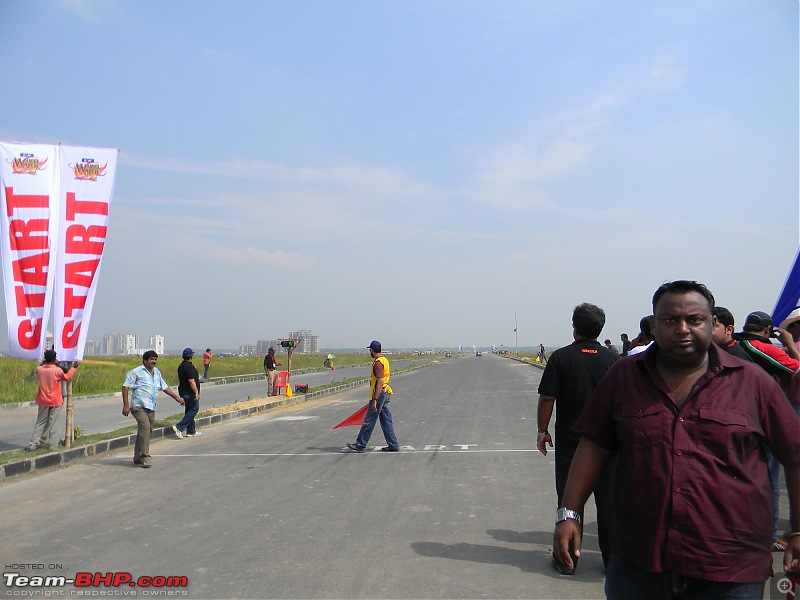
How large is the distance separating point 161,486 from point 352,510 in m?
2.89

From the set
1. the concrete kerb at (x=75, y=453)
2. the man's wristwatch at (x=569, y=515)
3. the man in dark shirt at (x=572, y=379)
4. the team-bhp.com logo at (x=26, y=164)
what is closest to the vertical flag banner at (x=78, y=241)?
the team-bhp.com logo at (x=26, y=164)

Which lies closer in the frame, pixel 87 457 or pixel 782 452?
pixel 782 452

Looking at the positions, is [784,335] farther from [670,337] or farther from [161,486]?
[161,486]

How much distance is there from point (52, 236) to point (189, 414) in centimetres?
439

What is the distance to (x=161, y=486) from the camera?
849cm

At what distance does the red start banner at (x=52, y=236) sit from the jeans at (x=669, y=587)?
31.9 feet

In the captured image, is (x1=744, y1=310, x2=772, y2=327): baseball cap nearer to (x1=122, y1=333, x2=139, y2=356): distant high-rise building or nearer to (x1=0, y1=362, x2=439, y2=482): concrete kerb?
(x1=0, y1=362, x2=439, y2=482): concrete kerb

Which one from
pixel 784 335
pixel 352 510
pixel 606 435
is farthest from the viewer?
pixel 352 510

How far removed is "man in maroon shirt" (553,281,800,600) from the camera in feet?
8.48

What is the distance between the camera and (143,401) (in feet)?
33.0

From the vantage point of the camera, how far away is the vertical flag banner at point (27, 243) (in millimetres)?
10102

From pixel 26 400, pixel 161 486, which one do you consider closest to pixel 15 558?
pixel 161 486

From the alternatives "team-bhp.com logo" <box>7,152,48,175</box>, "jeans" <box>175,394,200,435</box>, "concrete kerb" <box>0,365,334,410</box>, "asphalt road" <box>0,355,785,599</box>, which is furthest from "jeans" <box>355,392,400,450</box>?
"concrete kerb" <box>0,365,334,410</box>

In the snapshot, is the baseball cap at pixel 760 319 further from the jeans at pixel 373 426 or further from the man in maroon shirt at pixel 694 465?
the jeans at pixel 373 426
